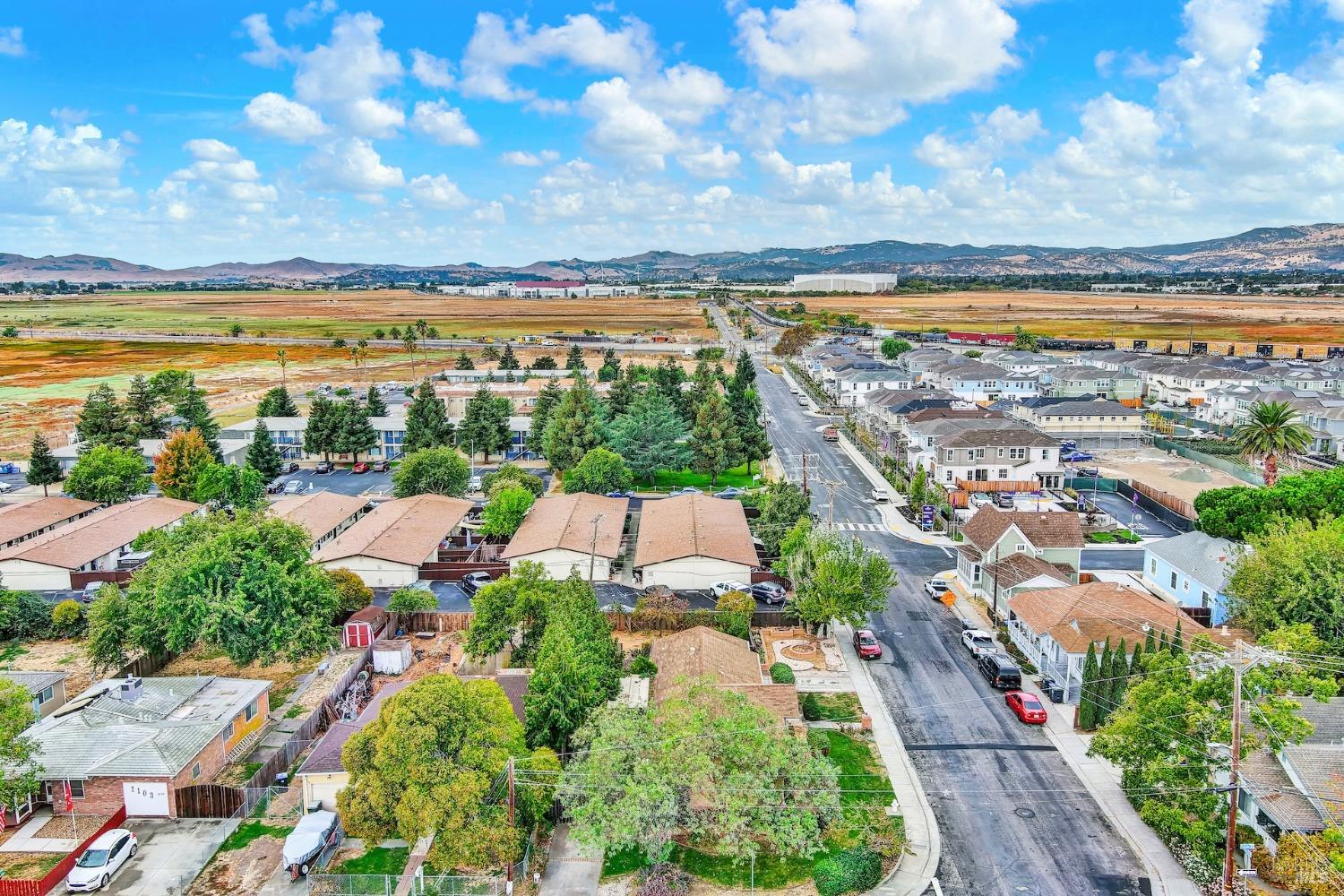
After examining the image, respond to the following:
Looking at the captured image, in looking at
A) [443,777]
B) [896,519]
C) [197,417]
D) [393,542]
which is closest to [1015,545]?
[896,519]

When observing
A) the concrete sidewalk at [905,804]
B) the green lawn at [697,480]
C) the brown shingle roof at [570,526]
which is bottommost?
the concrete sidewalk at [905,804]

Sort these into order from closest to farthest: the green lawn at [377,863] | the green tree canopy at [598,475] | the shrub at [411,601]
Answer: the green lawn at [377,863]
the shrub at [411,601]
the green tree canopy at [598,475]

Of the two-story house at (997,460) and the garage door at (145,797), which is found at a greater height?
the two-story house at (997,460)

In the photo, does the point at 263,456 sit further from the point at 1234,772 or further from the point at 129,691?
the point at 1234,772

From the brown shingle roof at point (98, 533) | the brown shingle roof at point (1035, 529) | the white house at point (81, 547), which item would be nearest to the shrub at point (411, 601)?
the brown shingle roof at point (98, 533)

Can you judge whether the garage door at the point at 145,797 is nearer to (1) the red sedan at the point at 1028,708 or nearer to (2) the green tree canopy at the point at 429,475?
(1) the red sedan at the point at 1028,708

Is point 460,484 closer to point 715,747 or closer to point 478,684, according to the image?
point 478,684
